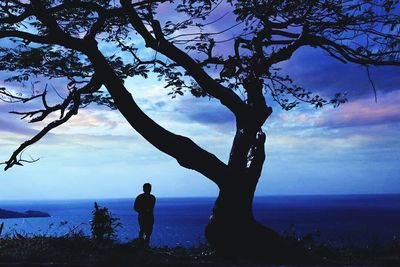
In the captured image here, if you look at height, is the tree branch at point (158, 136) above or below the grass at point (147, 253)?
above

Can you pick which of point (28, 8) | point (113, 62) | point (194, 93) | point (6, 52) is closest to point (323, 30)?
point (194, 93)

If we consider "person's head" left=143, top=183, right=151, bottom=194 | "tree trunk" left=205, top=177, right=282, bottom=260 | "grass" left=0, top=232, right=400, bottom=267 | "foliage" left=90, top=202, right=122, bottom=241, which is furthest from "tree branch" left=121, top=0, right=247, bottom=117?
"foliage" left=90, top=202, right=122, bottom=241

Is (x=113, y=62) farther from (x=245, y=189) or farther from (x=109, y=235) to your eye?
(x=245, y=189)

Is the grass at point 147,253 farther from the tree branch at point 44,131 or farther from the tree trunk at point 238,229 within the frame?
the tree branch at point 44,131

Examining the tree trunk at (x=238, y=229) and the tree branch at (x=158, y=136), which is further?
the tree branch at (x=158, y=136)

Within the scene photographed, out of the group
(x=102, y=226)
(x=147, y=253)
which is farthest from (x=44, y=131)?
(x=147, y=253)

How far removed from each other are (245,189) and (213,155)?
1192 millimetres

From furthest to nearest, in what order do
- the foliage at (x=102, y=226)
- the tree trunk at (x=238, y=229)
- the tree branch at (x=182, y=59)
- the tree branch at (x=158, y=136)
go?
the foliage at (x=102, y=226) < the tree branch at (x=182, y=59) < the tree branch at (x=158, y=136) < the tree trunk at (x=238, y=229)

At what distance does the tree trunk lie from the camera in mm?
10348

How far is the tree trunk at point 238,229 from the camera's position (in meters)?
10.3

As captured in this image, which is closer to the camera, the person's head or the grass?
the grass

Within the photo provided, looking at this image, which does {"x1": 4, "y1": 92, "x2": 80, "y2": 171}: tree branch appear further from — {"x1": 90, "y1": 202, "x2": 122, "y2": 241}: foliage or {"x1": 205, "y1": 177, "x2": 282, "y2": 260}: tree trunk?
{"x1": 205, "y1": 177, "x2": 282, "y2": 260}: tree trunk

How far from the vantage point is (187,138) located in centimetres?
1090

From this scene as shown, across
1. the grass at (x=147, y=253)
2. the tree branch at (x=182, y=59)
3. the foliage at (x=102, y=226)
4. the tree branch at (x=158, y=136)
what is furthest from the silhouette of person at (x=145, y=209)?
the tree branch at (x=182, y=59)
